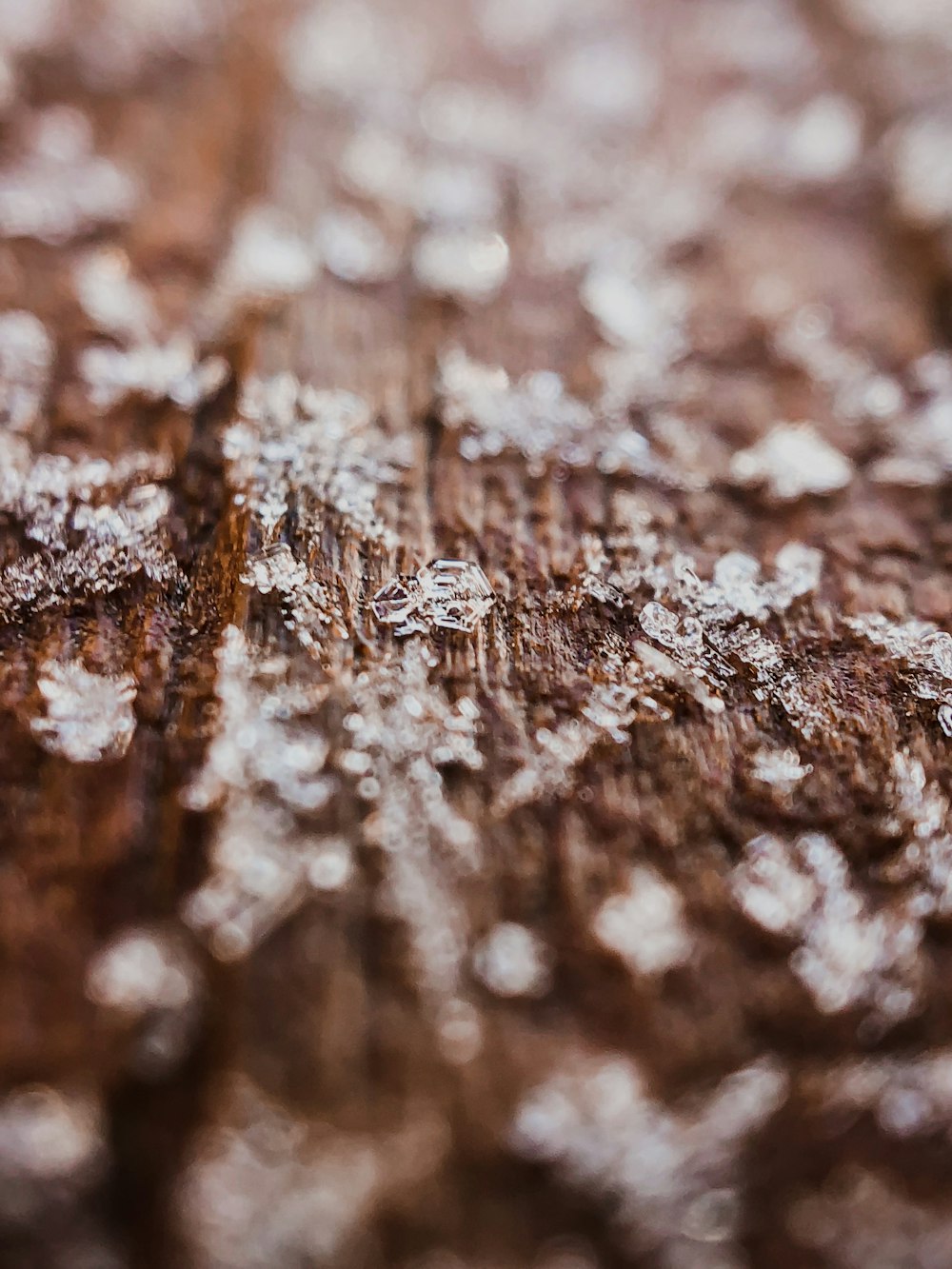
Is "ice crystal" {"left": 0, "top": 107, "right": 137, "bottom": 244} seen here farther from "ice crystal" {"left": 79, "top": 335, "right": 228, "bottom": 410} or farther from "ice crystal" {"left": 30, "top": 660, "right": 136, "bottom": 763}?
"ice crystal" {"left": 30, "top": 660, "right": 136, "bottom": 763}

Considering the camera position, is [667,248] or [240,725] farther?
[667,248]

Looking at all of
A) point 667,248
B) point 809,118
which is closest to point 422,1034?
point 667,248

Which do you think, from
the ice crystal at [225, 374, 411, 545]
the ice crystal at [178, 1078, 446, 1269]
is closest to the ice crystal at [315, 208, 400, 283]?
the ice crystal at [225, 374, 411, 545]

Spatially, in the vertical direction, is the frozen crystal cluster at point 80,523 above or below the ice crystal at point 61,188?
below

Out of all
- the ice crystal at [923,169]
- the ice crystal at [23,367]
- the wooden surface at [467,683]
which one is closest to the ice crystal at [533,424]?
the wooden surface at [467,683]

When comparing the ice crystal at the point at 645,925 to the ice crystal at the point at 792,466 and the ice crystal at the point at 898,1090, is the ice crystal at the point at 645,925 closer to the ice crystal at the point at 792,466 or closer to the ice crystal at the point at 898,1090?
the ice crystal at the point at 898,1090

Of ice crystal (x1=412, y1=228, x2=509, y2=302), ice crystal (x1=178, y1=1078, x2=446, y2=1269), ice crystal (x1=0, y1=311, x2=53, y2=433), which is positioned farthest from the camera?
ice crystal (x1=412, y1=228, x2=509, y2=302)

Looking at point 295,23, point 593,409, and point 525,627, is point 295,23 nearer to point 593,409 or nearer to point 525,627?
point 593,409

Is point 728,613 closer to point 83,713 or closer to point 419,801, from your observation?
point 419,801
